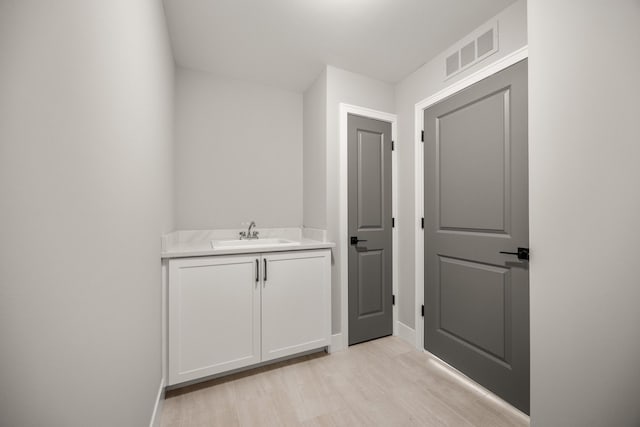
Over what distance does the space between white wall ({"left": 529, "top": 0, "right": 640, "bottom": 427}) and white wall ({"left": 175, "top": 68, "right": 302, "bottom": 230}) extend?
212cm

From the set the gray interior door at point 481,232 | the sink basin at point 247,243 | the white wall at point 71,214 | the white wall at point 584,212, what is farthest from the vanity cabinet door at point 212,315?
the white wall at point 584,212

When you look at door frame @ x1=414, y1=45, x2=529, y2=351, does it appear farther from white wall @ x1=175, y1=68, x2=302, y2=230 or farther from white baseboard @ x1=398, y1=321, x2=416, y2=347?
white wall @ x1=175, y1=68, x2=302, y2=230

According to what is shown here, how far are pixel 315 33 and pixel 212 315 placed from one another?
223 centimetres

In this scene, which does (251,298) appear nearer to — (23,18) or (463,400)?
(463,400)

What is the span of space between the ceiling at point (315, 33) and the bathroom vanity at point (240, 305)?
1.60 m

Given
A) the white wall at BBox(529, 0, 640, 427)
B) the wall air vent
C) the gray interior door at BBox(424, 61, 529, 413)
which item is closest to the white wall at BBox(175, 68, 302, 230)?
the gray interior door at BBox(424, 61, 529, 413)

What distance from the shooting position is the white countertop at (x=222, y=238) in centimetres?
175

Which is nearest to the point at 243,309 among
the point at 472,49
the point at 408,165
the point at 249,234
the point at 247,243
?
the point at 247,243

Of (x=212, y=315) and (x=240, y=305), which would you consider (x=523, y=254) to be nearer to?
(x=240, y=305)

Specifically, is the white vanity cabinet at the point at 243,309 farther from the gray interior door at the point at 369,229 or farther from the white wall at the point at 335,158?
the gray interior door at the point at 369,229

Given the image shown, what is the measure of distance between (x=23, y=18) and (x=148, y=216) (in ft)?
3.37

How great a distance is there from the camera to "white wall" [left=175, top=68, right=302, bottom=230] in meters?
2.40

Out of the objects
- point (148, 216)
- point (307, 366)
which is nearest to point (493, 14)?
point (148, 216)

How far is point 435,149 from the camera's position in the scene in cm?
219
